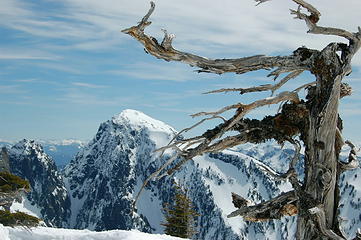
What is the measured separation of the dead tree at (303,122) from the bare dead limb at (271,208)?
11 mm

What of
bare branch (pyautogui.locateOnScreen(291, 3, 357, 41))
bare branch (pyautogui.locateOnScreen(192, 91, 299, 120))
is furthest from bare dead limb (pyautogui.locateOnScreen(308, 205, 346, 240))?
bare branch (pyautogui.locateOnScreen(291, 3, 357, 41))

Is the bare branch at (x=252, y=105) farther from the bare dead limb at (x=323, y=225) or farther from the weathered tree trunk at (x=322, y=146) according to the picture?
the bare dead limb at (x=323, y=225)

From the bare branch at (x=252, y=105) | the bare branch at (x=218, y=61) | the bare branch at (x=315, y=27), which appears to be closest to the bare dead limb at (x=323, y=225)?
the bare branch at (x=252, y=105)

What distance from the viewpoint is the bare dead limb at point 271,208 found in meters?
5.14

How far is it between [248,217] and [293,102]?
1.40 metres

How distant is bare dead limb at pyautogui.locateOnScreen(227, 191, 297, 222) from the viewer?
5137 mm

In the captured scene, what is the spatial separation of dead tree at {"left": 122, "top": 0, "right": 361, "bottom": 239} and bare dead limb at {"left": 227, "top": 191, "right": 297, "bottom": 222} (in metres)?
0.01

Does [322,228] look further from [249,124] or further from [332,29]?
[332,29]

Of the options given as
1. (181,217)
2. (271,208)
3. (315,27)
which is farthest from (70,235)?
(181,217)

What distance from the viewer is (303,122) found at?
16.5ft

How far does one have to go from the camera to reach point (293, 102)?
5086 mm

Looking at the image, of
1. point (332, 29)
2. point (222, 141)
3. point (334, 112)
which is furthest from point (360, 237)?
point (332, 29)

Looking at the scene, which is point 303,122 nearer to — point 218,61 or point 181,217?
point 218,61

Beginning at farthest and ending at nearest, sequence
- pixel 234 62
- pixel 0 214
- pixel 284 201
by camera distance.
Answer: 1. pixel 0 214
2. pixel 284 201
3. pixel 234 62
